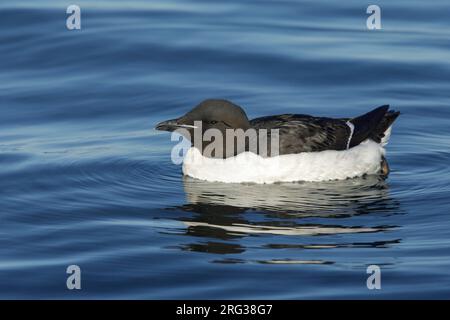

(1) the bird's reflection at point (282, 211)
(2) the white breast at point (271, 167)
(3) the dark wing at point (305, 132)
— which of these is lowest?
(1) the bird's reflection at point (282, 211)

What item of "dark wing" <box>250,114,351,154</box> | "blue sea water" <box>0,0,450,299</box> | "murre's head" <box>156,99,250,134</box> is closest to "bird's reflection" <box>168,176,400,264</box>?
"blue sea water" <box>0,0,450,299</box>

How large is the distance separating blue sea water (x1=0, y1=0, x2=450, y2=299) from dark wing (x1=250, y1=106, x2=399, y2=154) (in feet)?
1.54

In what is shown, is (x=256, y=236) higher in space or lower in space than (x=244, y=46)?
lower

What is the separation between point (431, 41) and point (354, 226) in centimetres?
836

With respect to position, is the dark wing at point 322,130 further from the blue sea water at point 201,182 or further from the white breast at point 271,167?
the blue sea water at point 201,182

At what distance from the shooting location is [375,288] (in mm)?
10758

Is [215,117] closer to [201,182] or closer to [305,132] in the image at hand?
[201,182]

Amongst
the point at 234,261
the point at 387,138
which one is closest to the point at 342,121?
the point at 387,138

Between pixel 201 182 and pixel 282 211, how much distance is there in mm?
1565

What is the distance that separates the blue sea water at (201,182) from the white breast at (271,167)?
151 mm

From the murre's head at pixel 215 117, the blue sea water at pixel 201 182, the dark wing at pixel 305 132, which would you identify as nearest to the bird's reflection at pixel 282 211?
the blue sea water at pixel 201 182

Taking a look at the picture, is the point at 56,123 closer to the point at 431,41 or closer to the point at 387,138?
the point at 387,138

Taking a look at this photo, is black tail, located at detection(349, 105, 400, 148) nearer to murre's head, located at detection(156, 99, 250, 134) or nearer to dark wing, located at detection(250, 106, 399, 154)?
dark wing, located at detection(250, 106, 399, 154)

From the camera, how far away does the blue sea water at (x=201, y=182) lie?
11.2 m
